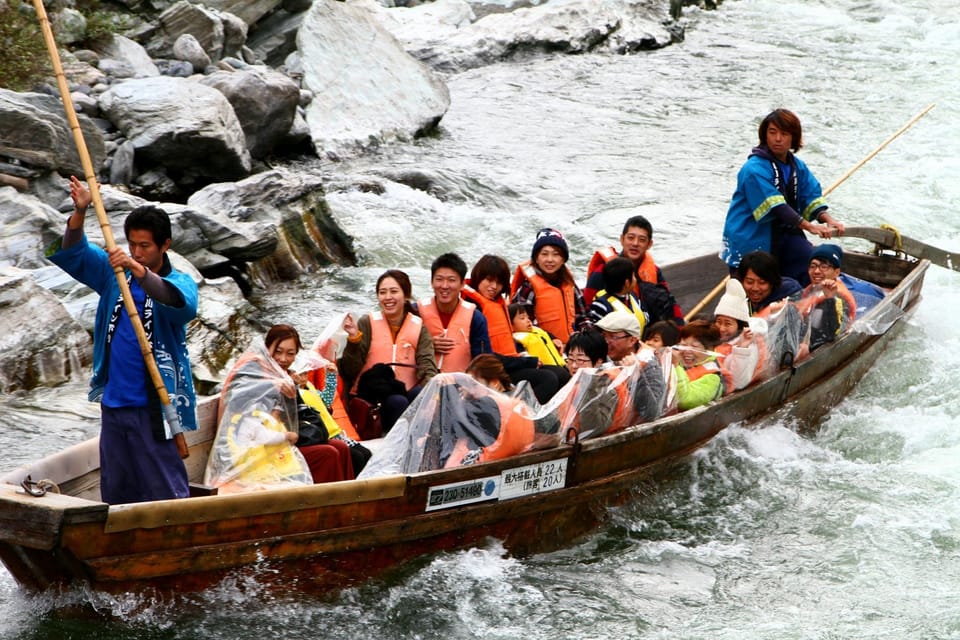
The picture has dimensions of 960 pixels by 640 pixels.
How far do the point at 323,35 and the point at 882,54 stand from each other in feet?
32.6

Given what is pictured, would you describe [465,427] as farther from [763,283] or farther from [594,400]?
[763,283]

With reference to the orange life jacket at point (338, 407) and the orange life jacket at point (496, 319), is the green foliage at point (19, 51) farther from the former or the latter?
the orange life jacket at point (338, 407)

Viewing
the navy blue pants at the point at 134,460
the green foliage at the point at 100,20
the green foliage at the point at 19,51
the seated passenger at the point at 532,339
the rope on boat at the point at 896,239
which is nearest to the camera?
the navy blue pants at the point at 134,460

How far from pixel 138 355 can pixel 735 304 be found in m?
3.65

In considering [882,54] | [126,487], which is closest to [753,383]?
[126,487]

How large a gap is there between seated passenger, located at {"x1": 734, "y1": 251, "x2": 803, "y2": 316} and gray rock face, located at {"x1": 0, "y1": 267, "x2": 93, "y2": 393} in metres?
4.20

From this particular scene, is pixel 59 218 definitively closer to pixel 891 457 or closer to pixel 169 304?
pixel 169 304

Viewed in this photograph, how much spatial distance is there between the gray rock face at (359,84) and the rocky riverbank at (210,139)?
0.07ft

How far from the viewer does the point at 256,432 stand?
534 cm

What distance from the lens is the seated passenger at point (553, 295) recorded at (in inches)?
282

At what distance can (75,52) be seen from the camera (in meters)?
12.8

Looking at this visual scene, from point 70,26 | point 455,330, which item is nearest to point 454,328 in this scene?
point 455,330

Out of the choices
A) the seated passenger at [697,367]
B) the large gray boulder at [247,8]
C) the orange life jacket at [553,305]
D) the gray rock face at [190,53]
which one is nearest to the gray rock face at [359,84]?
the large gray boulder at [247,8]

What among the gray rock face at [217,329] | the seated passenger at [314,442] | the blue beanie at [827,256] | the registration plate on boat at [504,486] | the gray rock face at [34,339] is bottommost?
the gray rock face at [217,329]
